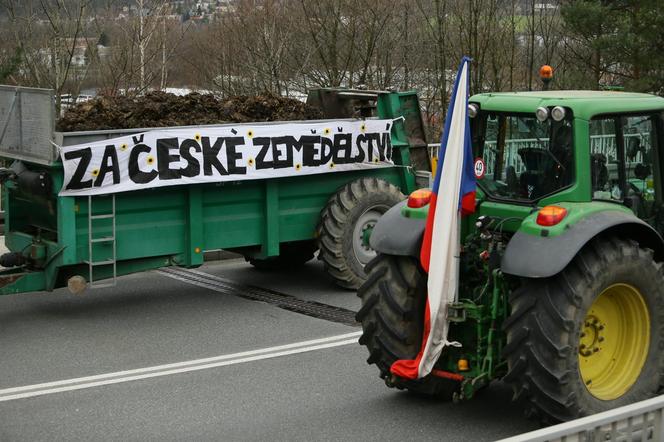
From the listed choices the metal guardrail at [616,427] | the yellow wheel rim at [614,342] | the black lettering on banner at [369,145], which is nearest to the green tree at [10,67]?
the black lettering on banner at [369,145]

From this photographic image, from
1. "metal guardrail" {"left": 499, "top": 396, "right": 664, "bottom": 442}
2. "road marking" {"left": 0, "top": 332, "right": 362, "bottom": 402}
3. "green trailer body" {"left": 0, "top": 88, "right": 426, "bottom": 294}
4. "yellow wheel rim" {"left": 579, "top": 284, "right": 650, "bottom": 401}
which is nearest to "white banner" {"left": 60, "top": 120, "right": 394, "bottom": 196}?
"green trailer body" {"left": 0, "top": 88, "right": 426, "bottom": 294}

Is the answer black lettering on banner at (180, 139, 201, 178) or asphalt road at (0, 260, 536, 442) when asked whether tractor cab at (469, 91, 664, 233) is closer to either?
asphalt road at (0, 260, 536, 442)

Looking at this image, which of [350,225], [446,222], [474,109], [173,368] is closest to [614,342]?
[446,222]

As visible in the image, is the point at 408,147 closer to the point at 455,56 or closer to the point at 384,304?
the point at 384,304

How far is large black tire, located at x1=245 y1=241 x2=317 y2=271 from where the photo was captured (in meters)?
12.5

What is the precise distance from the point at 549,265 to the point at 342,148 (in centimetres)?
552

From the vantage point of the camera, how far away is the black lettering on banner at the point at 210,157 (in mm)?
10430

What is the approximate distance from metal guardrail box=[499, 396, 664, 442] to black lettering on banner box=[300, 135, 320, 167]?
20.7ft

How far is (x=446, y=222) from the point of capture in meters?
6.57

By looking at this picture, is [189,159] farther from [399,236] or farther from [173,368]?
[399,236]

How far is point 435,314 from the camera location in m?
6.65

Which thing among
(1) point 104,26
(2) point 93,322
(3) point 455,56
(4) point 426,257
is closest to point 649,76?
(3) point 455,56

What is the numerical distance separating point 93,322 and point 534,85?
55.2 feet

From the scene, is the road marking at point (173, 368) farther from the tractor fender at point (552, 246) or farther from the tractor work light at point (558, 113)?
the tractor work light at point (558, 113)
